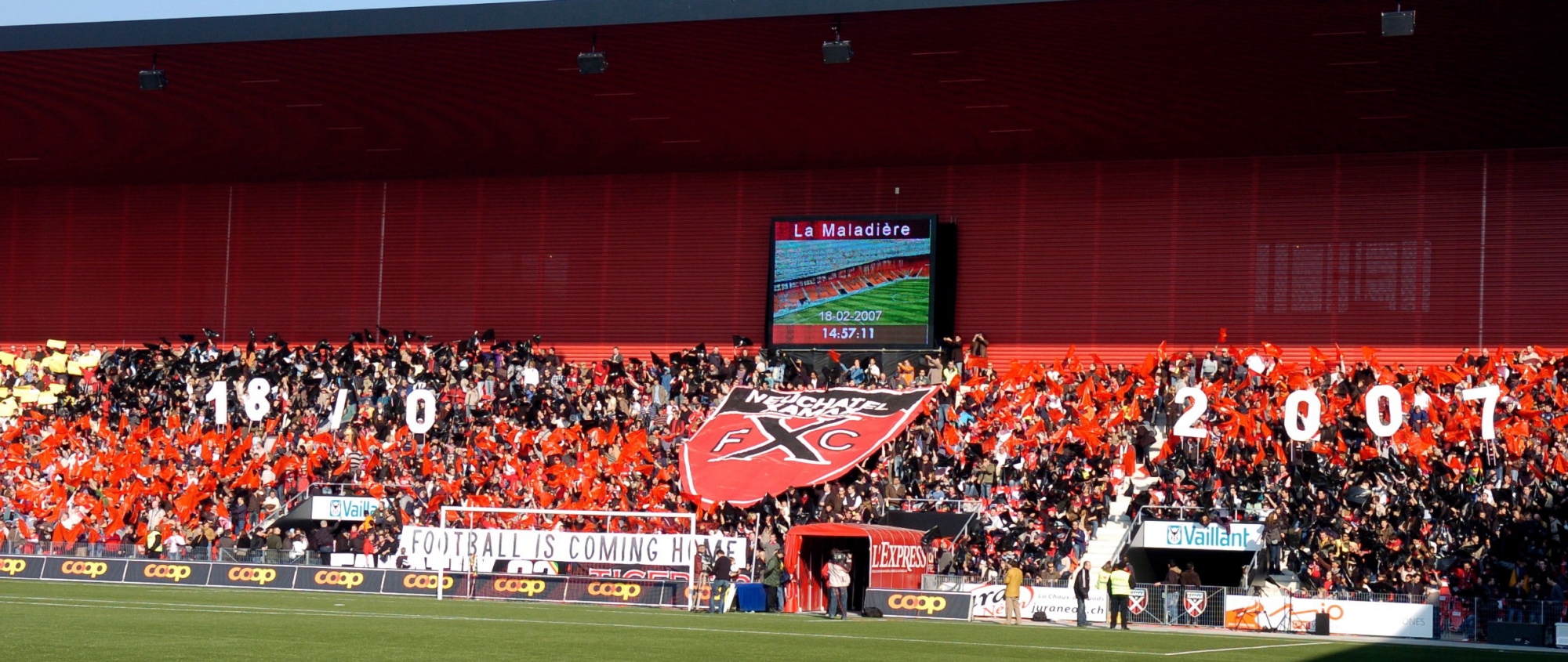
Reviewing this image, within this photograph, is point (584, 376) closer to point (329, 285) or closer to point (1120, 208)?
point (329, 285)

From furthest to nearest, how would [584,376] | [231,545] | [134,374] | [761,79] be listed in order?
[134,374], [584,376], [231,545], [761,79]

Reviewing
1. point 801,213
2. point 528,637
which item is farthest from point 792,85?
point 528,637

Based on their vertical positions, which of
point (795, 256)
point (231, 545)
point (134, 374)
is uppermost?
point (795, 256)

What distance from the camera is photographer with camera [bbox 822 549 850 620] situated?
28453mm

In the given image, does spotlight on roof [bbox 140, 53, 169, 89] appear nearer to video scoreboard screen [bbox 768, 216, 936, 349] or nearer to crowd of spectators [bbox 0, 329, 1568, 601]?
crowd of spectators [bbox 0, 329, 1568, 601]

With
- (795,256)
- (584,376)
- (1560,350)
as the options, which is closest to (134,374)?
(584,376)

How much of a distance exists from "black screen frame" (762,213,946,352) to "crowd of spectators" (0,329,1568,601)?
0.36 metres

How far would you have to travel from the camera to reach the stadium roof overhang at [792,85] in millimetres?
28766

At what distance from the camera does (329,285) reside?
44.2m

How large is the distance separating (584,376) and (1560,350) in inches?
817

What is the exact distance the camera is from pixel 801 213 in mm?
40844

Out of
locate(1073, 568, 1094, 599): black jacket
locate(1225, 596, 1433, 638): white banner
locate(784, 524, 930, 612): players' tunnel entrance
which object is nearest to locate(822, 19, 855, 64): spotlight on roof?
locate(784, 524, 930, 612): players' tunnel entrance

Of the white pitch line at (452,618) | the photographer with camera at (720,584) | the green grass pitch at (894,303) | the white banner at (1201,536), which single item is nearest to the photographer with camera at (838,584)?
the photographer with camera at (720,584)

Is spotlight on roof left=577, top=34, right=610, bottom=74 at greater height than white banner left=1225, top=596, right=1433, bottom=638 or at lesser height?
greater
